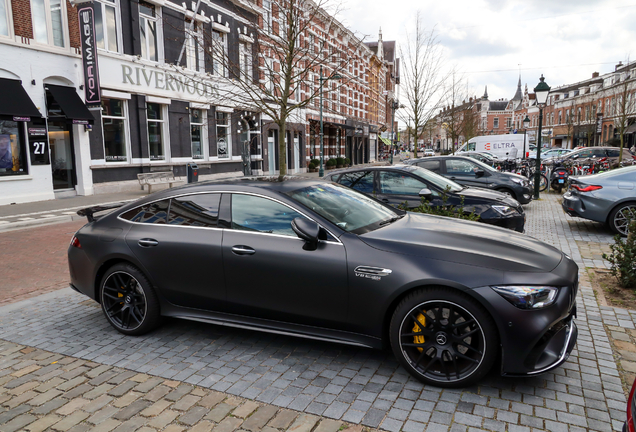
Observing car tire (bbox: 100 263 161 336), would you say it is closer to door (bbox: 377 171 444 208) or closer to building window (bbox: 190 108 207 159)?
door (bbox: 377 171 444 208)

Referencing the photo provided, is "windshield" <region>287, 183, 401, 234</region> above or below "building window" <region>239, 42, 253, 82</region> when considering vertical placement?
below

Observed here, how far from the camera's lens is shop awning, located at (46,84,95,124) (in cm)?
1572

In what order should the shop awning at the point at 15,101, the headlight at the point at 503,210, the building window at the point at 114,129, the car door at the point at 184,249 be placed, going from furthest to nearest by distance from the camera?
1. the building window at the point at 114,129
2. the shop awning at the point at 15,101
3. the headlight at the point at 503,210
4. the car door at the point at 184,249

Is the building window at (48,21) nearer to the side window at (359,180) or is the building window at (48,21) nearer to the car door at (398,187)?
the side window at (359,180)

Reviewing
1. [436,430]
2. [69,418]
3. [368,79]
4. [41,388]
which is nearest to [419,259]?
[436,430]

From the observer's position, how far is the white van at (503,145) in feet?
104

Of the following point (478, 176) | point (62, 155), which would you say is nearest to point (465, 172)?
point (478, 176)

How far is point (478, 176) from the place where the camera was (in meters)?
12.0

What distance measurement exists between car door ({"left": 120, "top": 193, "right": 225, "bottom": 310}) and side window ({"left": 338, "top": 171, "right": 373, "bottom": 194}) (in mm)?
4301

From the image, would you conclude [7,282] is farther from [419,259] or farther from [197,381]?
[419,259]

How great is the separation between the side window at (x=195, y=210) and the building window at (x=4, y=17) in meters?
14.2

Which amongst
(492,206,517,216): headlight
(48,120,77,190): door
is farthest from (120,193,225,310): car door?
(48,120,77,190): door

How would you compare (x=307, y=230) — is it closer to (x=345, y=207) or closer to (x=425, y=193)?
(x=345, y=207)

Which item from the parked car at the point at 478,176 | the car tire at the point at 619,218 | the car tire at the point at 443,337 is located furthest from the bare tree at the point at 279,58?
the car tire at the point at 443,337
